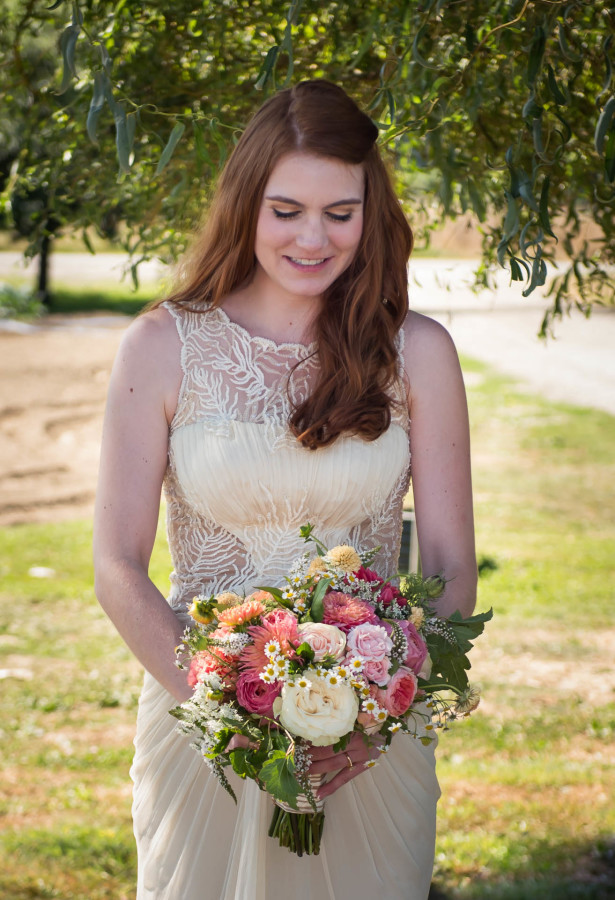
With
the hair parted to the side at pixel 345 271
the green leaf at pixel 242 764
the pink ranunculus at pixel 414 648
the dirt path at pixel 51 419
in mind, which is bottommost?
the dirt path at pixel 51 419

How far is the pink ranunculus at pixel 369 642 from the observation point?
6.40 feet

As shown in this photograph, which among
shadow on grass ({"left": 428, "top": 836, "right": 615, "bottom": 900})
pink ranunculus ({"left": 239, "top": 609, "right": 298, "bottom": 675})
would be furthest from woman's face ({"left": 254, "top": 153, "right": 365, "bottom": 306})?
shadow on grass ({"left": 428, "top": 836, "right": 615, "bottom": 900})

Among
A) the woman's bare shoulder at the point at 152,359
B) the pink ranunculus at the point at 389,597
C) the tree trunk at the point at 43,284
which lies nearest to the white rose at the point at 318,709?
the pink ranunculus at the point at 389,597

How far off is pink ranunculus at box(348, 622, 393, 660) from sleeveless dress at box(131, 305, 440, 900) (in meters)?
0.66

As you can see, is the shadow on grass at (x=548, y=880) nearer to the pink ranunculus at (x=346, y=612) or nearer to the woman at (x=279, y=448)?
the woman at (x=279, y=448)

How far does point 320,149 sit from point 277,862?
5.67 ft

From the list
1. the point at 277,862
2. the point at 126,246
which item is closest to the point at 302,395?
the point at 277,862

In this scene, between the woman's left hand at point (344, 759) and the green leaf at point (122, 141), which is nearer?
the woman's left hand at point (344, 759)

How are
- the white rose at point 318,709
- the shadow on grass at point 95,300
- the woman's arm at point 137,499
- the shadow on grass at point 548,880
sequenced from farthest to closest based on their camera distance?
the shadow on grass at point 95,300, the shadow on grass at point 548,880, the woman's arm at point 137,499, the white rose at point 318,709

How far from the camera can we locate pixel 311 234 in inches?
95.8

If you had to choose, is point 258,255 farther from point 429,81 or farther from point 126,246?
point 126,246

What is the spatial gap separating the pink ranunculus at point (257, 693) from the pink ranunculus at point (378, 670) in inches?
6.7

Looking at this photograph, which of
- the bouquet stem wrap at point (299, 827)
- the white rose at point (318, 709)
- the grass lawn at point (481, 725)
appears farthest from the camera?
the grass lawn at point (481, 725)

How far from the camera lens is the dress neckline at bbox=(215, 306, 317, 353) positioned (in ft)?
8.94
